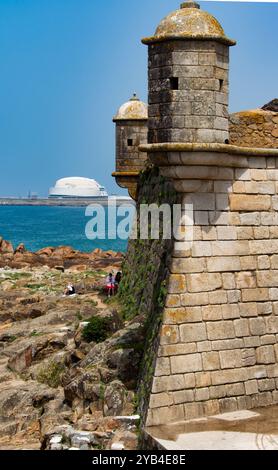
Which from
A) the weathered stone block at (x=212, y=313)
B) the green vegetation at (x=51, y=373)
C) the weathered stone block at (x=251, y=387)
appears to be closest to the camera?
the weathered stone block at (x=212, y=313)

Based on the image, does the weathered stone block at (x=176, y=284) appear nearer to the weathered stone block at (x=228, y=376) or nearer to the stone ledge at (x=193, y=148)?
the weathered stone block at (x=228, y=376)

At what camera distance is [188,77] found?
13969mm

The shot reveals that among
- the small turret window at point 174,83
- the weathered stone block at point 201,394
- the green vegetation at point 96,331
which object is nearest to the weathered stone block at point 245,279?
the weathered stone block at point 201,394

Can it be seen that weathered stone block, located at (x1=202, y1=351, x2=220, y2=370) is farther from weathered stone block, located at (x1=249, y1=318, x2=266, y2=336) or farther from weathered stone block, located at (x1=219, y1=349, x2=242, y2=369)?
weathered stone block, located at (x1=249, y1=318, x2=266, y2=336)

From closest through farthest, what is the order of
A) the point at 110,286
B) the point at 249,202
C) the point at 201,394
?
the point at 201,394, the point at 249,202, the point at 110,286

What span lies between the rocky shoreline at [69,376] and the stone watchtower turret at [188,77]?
4653 millimetres

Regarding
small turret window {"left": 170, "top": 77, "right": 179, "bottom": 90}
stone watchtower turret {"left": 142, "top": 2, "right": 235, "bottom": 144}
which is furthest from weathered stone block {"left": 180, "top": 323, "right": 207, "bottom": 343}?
small turret window {"left": 170, "top": 77, "right": 179, "bottom": 90}

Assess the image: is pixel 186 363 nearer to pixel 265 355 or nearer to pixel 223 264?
pixel 265 355

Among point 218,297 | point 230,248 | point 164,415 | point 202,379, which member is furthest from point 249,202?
point 164,415

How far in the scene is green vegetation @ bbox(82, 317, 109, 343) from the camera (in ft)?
62.4

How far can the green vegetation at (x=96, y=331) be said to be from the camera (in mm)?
19031

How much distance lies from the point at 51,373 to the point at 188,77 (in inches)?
324

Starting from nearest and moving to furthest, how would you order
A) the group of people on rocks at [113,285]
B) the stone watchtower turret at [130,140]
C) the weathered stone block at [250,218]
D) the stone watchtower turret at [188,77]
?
the stone watchtower turret at [188,77] < the weathered stone block at [250,218] < the stone watchtower turret at [130,140] < the group of people on rocks at [113,285]

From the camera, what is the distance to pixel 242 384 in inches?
579
